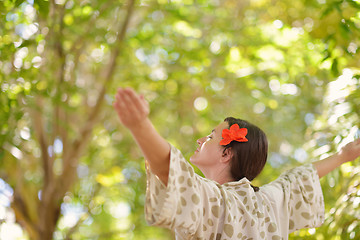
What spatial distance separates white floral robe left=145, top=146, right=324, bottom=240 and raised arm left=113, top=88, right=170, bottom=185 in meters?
0.03

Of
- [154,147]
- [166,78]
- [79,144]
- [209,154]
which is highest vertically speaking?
[154,147]

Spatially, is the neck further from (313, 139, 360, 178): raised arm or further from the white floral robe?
(313, 139, 360, 178): raised arm

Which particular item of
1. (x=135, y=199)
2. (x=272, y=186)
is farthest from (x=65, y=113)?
(x=272, y=186)

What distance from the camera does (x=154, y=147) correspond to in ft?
3.19

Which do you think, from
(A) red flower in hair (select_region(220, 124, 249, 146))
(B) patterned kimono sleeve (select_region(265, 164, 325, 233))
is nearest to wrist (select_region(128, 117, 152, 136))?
(A) red flower in hair (select_region(220, 124, 249, 146))

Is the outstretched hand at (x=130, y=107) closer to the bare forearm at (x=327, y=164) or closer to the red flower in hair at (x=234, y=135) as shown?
the red flower in hair at (x=234, y=135)

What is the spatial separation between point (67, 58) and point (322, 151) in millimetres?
1963

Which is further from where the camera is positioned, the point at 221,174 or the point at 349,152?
the point at 349,152

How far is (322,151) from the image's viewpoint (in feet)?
7.68

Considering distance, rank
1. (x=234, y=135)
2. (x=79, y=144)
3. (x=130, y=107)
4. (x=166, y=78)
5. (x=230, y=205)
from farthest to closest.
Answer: (x=166, y=78) < (x=79, y=144) < (x=234, y=135) < (x=230, y=205) < (x=130, y=107)

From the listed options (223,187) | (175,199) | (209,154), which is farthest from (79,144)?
(175,199)

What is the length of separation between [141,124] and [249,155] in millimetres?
527

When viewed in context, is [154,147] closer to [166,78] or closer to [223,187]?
[223,187]

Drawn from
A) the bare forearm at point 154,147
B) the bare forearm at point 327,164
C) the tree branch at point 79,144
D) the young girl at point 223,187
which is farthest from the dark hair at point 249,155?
the tree branch at point 79,144
